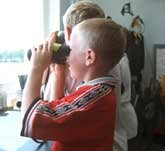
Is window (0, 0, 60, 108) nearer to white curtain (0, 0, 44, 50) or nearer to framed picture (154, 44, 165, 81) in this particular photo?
white curtain (0, 0, 44, 50)

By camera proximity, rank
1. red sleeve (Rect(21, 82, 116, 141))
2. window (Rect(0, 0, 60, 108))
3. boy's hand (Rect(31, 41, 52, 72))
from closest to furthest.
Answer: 1. red sleeve (Rect(21, 82, 116, 141))
2. boy's hand (Rect(31, 41, 52, 72))
3. window (Rect(0, 0, 60, 108))

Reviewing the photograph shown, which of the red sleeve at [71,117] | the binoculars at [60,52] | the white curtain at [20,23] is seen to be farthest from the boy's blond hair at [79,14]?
the white curtain at [20,23]

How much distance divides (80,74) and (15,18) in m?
1.87

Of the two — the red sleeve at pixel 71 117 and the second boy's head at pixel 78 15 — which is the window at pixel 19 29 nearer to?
the second boy's head at pixel 78 15

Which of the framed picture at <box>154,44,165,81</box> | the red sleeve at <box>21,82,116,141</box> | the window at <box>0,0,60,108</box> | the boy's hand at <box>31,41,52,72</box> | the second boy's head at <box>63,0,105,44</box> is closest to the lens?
the red sleeve at <box>21,82,116,141</box>

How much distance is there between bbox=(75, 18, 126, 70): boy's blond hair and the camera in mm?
1066

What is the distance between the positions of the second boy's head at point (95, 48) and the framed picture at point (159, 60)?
9.59 ft

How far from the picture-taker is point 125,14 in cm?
400

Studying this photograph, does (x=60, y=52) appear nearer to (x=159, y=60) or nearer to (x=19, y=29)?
(x=19, y=29)

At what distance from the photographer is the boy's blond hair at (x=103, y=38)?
1.07 meters

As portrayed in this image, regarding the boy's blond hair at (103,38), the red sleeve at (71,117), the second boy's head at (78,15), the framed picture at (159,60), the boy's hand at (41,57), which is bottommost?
the framed picture at (159,60)

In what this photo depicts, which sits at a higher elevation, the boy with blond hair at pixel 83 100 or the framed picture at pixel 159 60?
the boy with blond hair at pixel 83 100

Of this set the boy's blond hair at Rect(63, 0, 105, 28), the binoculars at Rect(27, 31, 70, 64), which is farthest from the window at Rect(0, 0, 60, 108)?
the binoculars at Rect(27, 31, 70, 64)

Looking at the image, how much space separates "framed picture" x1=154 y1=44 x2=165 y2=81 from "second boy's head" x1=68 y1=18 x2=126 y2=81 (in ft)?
9.59
